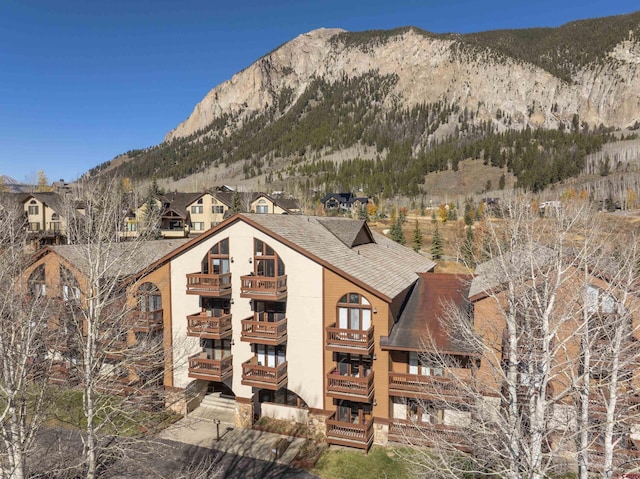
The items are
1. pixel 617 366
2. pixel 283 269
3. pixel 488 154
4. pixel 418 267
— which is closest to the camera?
pixel 617 366

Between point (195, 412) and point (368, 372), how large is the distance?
12276 millimetres

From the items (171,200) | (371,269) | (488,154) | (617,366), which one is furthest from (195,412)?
(488,154)

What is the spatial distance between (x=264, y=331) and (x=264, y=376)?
2.57 m

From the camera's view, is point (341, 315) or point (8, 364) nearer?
point (8, 364)

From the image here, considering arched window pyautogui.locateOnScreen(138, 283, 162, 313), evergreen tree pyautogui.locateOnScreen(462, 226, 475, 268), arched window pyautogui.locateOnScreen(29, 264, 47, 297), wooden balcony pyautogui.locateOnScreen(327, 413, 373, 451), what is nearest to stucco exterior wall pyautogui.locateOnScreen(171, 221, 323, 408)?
arched window pyautogui.locateOnScreen(138, 283, 162, 313)

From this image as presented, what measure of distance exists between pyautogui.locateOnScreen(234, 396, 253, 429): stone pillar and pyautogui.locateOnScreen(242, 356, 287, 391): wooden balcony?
2.09m

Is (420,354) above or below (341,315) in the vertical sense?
below

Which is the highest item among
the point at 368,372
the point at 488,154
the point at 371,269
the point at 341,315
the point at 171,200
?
the point at 488,154

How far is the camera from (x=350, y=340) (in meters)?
21.1

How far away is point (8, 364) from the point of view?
11648 millimetres

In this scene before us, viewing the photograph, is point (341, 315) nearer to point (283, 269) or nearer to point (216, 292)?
point (283, 269)

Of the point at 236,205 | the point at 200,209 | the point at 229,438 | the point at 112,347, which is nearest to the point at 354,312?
the point at 229,438

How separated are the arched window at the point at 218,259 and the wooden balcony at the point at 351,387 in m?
9.57

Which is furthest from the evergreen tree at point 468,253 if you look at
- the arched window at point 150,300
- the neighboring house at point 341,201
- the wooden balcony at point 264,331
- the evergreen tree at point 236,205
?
the neighboring house at point 341,201
